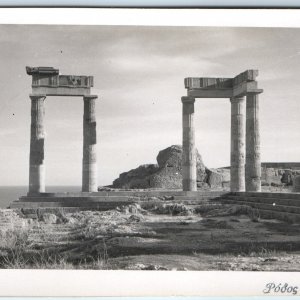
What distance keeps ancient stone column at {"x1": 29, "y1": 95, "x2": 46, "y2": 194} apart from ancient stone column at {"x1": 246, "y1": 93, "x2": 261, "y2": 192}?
37.0ft

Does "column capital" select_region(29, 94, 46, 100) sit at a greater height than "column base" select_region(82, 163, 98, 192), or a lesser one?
greater

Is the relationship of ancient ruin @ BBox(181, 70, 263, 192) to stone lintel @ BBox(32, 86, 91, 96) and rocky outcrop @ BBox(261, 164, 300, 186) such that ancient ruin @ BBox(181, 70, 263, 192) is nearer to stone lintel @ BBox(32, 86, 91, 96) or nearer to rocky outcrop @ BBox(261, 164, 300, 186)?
stone lintel @ BBox(32, 86, 91, 96)

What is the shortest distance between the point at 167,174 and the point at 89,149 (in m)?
13.5

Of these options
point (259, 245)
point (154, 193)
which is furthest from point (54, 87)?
point (259, 245)

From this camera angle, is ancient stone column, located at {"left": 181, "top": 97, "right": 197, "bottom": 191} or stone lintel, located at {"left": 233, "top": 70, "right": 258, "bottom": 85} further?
ancient stone column, located at {"left": 181, "top": 97, "right": 197, "bottom": 191}

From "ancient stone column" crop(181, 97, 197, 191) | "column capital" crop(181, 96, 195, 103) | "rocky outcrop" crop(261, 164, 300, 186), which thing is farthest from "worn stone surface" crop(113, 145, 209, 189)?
"column capital" crop(181, 96, 195, 103)

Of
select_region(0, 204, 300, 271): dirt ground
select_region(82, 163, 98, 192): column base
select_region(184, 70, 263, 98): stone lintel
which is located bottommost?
select_region(0, 204, 300, 271): dirt ground

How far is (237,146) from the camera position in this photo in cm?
2919

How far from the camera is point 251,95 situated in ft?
88.3

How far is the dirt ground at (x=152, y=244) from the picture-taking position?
12.5 m

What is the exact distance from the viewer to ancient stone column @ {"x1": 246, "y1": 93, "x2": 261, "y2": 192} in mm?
27062

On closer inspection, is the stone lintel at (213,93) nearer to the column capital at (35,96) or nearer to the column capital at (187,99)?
the column capital at (187,99)

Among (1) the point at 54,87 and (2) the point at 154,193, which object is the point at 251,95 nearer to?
(2) the point at 154,193

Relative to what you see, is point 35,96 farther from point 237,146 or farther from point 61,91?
point 237,146
